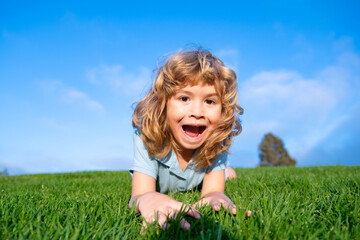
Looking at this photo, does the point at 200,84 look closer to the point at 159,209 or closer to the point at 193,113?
the point at 193,113

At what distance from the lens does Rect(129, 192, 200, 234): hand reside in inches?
71.7

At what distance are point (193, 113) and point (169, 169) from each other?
2.86 ft

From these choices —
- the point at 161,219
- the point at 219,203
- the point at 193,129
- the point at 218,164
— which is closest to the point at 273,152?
the point at 218,164

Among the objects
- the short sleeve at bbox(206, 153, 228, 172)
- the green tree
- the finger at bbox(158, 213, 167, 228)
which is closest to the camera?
the finger at bbox(158, 213, 167, 228)

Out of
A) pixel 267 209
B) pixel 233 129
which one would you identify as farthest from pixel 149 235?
pixel 233 129

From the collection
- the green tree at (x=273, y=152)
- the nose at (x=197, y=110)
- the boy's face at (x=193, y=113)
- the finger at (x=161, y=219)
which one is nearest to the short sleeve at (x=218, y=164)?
the boy's face at (x=193, y=113)

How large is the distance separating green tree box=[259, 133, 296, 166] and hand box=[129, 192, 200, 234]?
26.2m

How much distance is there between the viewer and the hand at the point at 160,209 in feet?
5.97

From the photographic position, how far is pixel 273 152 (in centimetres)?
2753

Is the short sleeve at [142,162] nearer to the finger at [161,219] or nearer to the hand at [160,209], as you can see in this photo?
the hand at [160,209]

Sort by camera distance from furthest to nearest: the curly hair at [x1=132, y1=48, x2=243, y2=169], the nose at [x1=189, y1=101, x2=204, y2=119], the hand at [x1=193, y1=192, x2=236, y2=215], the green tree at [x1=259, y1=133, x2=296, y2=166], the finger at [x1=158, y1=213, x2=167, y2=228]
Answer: the green tree at [x1=259, y1=133, x2=296, y2=166], the curly hair at [x1=132, y1=48, x2=243, y2=169], the nose at [x1=189, y1=101, x2=204, y2=119], the hand at [x1=193, y1=192, x2=236, y2=215], the finger at [x1=158, y1=213, x2=167, y2=228]

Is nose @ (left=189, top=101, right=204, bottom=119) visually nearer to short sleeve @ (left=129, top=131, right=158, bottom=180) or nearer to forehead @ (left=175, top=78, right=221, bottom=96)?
forehead @ (left=175, top=78, right=221, bottom=96)

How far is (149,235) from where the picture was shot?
1.62 meters

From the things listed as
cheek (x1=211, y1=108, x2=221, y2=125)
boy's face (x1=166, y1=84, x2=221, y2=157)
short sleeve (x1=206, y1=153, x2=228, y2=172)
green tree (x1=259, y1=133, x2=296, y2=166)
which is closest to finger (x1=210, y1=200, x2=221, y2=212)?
boy's face (x1=166, y1=84, x2=221, y2=157)
